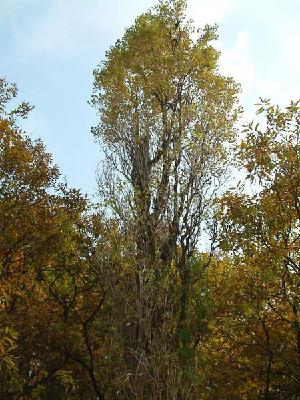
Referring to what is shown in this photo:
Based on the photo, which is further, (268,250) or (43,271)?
(43,271)

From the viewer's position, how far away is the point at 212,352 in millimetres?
13562

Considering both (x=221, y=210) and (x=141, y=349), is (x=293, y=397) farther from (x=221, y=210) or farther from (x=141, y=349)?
(x=221, y=210)

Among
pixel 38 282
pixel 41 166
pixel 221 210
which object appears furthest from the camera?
pixel 38 282

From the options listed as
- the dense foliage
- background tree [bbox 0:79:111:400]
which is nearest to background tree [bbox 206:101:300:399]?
the dense foliage

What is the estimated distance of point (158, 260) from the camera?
12.6m

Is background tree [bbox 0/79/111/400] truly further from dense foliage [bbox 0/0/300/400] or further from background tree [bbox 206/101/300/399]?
background tree [bbox 206/101/300/399]

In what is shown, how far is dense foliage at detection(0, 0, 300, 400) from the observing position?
1066 centimetres

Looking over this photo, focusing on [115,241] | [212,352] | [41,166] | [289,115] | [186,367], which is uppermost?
[289,115]

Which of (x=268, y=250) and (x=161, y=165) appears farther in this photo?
(x=161, y=165)

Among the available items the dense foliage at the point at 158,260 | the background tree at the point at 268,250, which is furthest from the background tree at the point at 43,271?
the background tree at the point at 268,250

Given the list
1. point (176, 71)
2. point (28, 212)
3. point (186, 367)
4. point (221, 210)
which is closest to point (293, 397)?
point (186, 367)

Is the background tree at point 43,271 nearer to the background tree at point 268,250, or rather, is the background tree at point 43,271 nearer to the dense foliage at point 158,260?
the dense foliage at point 158,260

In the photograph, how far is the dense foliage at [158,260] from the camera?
420 inches

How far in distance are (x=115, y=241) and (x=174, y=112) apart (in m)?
4.80
